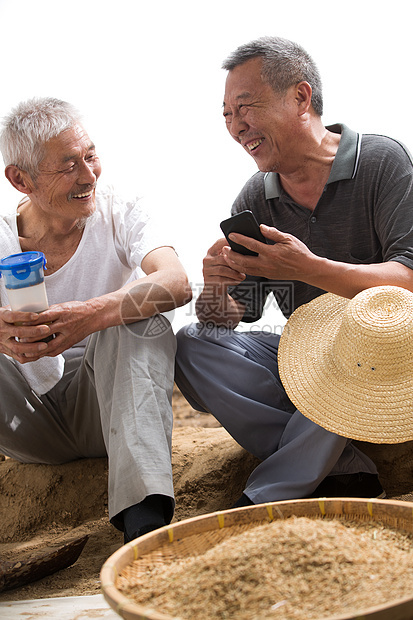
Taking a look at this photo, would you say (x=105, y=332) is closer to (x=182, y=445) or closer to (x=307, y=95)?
Result: (x=182, y=445)

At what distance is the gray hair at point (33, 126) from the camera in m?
1.99

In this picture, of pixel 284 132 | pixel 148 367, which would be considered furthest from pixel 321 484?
pixel 284 132

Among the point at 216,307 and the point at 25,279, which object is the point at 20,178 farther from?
A: the point at 216,307

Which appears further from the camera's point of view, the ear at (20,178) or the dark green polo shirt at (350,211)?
the ear at (20,178)

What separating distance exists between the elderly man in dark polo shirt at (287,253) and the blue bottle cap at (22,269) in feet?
1.76

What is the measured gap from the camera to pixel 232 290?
86.7 inches

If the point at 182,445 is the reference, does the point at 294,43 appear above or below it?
above

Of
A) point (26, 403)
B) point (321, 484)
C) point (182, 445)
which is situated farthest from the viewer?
point (182, 445)

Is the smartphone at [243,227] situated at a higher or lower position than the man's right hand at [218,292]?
higher

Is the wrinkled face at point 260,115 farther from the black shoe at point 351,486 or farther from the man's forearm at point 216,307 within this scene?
the black shoe at point 351,486

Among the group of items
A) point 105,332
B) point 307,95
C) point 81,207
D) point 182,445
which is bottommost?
point 182,445

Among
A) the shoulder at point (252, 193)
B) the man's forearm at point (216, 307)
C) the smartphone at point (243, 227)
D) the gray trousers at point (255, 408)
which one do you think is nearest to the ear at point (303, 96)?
the shoulder at point (252, 193)

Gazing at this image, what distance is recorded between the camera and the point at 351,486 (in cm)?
180

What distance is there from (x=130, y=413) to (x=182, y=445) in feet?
3.01
